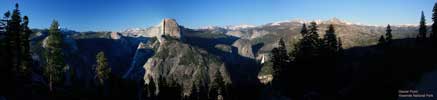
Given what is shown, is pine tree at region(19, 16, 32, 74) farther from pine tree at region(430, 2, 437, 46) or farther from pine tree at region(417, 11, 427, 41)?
pine tree at region(417, 11, 427, 41)

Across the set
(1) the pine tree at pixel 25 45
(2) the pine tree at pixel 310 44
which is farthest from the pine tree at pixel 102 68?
(2) the pine tree at pixel 310 44

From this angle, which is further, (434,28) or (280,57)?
(280,57)

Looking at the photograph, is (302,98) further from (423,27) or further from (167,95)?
(423,27)

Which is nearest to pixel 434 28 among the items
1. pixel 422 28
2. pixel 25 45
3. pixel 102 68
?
pixel 422 28

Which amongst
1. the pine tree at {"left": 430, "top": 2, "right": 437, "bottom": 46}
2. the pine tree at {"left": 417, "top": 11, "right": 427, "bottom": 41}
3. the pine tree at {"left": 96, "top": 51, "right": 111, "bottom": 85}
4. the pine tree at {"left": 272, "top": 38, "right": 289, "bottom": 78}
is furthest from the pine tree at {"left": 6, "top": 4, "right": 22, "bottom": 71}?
the pine tree at {"left": 417, "top": 11, "right": 427, "bottom": 41}

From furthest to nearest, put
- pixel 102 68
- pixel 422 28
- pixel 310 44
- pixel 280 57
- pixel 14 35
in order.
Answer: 1. pixel 422 28
2. pixel 280 57
3. pixel 102 68
4. pixel 310 44
5. pixel 14 35

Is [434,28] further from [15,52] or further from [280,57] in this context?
[15,52]
